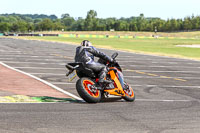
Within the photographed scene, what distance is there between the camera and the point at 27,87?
14500 millimetres

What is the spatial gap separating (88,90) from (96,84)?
40cm

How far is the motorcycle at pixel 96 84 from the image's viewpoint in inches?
425

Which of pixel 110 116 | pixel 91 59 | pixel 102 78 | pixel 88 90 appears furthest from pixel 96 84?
pixel 110 116

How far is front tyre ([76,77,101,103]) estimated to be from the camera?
35.1ft

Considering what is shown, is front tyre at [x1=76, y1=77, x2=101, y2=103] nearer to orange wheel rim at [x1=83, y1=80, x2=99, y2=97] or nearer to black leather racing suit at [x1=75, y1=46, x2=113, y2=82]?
orange wheel rim at [x1=83, y1=80, x2=99, y2=97]

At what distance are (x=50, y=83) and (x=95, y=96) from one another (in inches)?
214

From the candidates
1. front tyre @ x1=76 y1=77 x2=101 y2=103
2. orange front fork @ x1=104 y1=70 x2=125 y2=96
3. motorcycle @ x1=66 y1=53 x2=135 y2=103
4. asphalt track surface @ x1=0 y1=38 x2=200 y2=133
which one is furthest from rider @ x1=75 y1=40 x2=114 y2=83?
asphalt track surface @ x1=0 y1=38 x2=200 y2=133

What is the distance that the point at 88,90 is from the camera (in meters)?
10.9

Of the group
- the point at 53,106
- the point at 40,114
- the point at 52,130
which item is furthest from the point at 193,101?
the point at 52,130

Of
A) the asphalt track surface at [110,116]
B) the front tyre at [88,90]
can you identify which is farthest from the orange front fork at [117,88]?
the front tyre at [88,90]

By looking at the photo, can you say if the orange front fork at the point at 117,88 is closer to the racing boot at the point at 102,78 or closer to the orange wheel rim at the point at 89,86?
the racing boot at the point at 102,78

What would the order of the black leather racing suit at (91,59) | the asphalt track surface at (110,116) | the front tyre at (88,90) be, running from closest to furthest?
the asphalt track surface at (110,116) < the front tyre at (88,90) < the black leather racing suit at (91,59)

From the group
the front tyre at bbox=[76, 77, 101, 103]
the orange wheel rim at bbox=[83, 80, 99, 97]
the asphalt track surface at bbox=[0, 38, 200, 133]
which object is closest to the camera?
the asphalt track surface at bbox=[0, 38, 200, 133]

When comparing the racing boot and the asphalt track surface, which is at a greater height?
the racing boot
